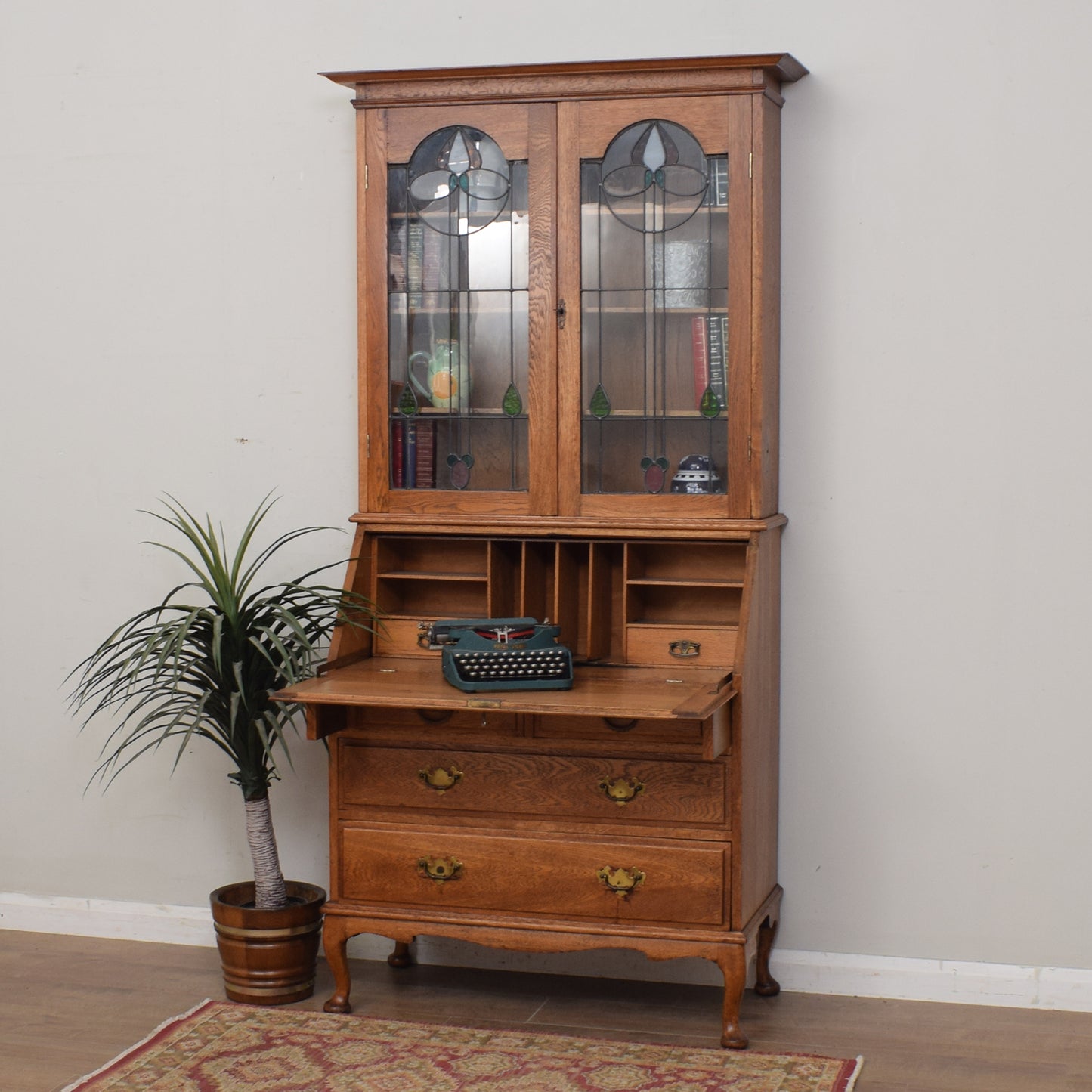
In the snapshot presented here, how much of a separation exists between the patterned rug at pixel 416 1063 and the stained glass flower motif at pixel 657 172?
194 centimetres

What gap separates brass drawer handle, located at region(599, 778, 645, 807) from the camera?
3.38 meters

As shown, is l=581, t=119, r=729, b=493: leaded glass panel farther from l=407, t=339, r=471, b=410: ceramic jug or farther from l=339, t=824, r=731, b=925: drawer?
l=339, t=824, r=731, b=925: drawer

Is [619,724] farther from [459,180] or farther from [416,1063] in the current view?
[459,180]

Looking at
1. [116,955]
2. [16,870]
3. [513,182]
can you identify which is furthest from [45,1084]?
[513,182]

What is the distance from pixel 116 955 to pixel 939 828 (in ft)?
7.39

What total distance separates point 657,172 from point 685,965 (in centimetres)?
202

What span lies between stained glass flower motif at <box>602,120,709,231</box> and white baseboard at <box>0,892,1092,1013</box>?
1.90 metres

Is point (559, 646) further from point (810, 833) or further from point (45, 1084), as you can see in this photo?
point (45, 1084)

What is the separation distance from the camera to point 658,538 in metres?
3.52

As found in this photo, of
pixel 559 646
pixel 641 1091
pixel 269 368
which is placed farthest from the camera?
pixel 269 368

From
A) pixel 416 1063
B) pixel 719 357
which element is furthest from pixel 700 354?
pixel 416 1063

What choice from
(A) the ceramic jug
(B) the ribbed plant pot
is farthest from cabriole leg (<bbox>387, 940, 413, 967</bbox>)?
(A) the ceramic jug

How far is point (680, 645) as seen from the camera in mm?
3537

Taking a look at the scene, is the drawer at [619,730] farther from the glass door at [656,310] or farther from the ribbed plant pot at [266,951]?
the ribbed plant pot at [266,951]
